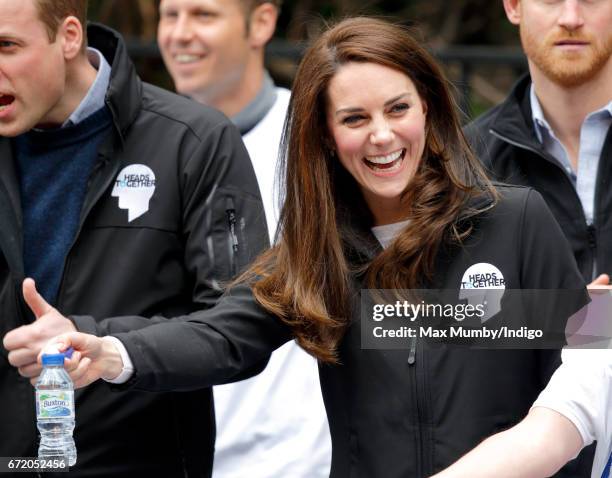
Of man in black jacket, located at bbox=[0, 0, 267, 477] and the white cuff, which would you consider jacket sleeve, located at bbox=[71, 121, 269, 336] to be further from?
the white cuff

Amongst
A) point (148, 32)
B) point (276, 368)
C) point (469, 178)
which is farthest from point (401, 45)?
point (148, 32)

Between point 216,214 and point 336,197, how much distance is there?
1.33 ft

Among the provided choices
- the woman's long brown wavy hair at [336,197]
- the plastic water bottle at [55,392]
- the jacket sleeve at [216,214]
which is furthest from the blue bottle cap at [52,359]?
the jacket sleeve at [216,214]

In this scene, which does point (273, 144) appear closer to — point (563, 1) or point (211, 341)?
point (563, 1)

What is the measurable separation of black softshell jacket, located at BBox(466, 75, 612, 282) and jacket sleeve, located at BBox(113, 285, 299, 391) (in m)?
1.02

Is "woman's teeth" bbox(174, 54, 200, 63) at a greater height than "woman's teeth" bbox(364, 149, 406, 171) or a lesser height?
greater

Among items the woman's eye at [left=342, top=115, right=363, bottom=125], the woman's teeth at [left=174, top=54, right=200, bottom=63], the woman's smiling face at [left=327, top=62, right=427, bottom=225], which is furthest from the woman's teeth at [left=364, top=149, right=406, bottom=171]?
the woman's teeth at [left=174, top=54, right=200, bottom=63]

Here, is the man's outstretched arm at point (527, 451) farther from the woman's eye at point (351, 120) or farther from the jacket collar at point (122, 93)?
the jacket collar at point (122, 93)

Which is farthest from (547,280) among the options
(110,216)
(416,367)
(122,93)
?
(122,93)

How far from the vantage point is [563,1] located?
4398 millimetres

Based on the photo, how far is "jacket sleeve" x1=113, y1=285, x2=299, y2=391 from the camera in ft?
10.9

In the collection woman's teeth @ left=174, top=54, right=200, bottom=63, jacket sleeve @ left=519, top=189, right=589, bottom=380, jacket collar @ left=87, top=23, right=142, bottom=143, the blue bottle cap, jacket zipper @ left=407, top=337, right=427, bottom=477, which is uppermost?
woman's teeth @ left=174, top=54, right=200, bottom=63

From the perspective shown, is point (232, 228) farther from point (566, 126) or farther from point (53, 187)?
point (566, 126)

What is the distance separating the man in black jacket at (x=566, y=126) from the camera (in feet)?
14.0
